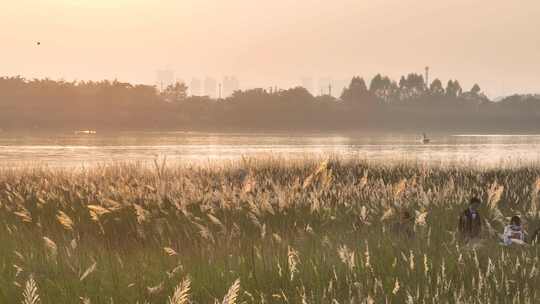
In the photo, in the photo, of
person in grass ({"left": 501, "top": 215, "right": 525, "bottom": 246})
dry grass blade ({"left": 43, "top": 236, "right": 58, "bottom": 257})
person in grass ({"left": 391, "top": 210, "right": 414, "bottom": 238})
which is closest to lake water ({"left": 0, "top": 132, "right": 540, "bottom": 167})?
person in grass ({"left": 391, "top": 210, "right": 414, "bottom": 238})

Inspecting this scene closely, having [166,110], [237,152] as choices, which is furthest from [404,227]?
[166,110]

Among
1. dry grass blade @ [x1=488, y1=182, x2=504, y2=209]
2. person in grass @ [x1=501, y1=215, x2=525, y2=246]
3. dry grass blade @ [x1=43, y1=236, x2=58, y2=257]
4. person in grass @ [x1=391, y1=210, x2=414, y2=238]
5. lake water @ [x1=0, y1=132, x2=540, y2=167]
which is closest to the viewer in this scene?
dry grass blade @ [x1=43, y1=236, x2=58, y2=257]

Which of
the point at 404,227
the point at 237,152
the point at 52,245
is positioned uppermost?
the point at 52,245

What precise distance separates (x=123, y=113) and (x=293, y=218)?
15939cm

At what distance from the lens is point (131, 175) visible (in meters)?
18.7

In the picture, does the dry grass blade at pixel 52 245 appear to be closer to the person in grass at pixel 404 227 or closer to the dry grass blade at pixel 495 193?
the person in grass at pixel 404 227

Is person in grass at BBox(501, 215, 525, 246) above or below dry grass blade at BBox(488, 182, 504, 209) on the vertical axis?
below

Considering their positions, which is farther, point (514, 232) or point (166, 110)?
point (166, 110)

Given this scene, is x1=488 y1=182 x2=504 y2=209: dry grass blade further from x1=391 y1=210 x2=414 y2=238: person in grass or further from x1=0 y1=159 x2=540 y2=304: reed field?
x1=391 y1=210 x2=414 y2=238: person in grass

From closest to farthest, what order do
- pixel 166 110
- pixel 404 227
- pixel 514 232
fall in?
1. pixel 514 232
2. pixel 404 227
3. pixel 166 110

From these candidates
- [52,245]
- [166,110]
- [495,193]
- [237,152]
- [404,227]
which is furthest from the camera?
[166,110]

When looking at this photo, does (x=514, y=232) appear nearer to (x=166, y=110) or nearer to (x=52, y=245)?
(x=52, y=245)

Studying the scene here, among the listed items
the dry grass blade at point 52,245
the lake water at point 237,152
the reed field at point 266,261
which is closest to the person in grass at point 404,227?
the reed field at point 266,261

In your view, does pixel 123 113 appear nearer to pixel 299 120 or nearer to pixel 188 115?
pixel 188 115
